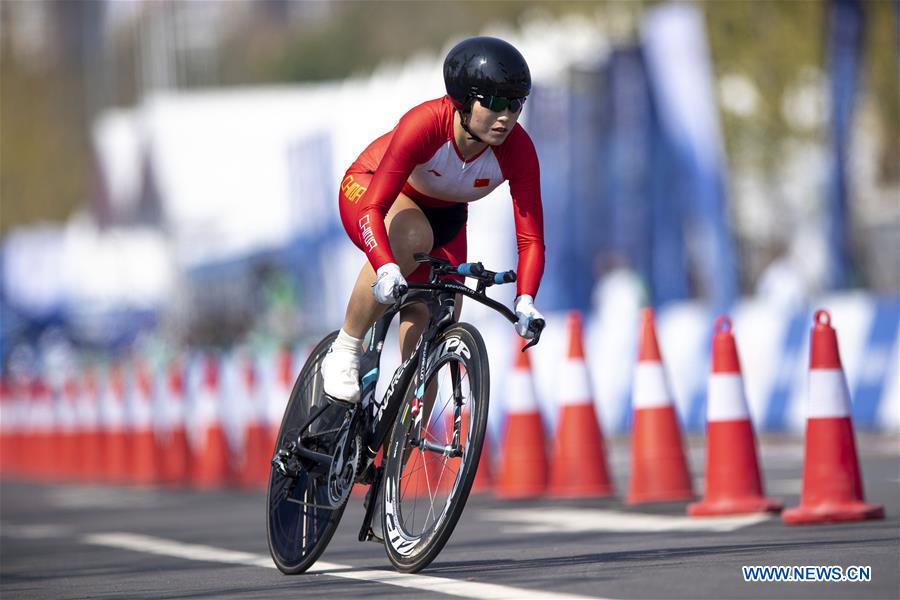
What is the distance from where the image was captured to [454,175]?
299 inches

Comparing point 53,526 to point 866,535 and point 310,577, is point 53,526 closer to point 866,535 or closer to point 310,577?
point 310,577

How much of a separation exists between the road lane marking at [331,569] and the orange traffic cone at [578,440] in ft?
8.53

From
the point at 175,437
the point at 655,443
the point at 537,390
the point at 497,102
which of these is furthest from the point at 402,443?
the point at 175,437

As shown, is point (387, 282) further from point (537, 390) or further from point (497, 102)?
point (537, 390)

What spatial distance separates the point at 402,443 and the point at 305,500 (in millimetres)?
674

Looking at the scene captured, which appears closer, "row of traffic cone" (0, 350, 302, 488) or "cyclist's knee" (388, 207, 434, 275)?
"cyclist's knee" (388, 207, 434, 275)

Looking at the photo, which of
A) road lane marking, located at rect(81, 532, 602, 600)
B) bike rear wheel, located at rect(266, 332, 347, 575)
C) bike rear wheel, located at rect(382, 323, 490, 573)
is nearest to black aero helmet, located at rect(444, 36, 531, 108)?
bike rear wheel, located at rect(382, 323, 490, 573)

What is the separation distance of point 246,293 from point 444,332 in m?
44.5

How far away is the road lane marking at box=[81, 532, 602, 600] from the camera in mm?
6547

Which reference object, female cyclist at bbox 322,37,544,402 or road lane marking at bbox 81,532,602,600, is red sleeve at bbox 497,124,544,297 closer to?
female cyclist at bbox 322,37,544,402

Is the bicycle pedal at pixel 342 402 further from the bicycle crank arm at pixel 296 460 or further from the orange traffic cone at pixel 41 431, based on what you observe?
the orange traffic cone at pixel 41 431

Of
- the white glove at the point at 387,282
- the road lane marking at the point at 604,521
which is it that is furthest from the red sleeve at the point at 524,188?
the road lane marking at the point at 604,521

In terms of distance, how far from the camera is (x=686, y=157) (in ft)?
72.6

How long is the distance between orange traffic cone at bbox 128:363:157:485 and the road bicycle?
472 inches
